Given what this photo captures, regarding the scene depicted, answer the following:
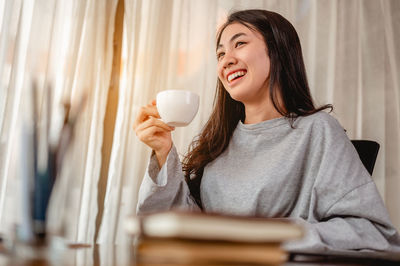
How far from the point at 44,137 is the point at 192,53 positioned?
1.61m

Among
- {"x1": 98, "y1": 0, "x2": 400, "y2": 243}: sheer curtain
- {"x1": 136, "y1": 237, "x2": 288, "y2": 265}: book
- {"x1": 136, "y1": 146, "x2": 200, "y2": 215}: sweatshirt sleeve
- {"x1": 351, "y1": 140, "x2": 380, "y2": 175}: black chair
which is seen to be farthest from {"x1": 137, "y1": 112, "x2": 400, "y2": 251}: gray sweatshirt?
{"x1": 98, "y1": 0, "x2": 400, "y2": 243}: sheer curtain

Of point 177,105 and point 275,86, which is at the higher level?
point 275,86

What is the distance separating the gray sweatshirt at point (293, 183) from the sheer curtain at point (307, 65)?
624 mm

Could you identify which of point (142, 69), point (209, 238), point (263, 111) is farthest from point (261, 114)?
point (209, 238)

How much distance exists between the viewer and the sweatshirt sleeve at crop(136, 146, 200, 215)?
1.25 metres

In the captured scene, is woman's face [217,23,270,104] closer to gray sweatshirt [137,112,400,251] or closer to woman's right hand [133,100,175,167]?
gray sweatshirt [137,112,400,251]

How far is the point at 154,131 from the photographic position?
3.94 feet

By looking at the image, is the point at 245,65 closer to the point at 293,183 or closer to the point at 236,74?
the point at 236,74

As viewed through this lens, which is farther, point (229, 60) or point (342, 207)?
point (229, 60)

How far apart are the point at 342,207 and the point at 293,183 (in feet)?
0.74

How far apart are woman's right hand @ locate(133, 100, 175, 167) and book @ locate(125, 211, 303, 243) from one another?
0.77 metres

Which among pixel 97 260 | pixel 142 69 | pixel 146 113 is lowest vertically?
pixel 97 260

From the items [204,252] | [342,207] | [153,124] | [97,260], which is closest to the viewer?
[204,252]

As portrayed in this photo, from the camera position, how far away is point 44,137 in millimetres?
562
